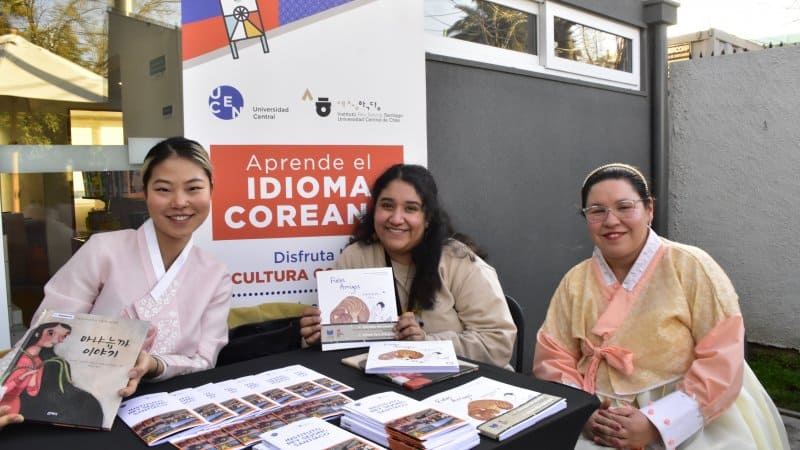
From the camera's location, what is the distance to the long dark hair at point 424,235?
2.62 meters

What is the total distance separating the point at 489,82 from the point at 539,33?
0.86m

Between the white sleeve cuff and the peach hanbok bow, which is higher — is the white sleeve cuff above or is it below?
below

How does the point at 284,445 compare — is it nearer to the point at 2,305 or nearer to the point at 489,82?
the point at 2,305

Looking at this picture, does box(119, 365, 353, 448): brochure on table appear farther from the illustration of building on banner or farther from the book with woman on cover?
the illustration of building on banner

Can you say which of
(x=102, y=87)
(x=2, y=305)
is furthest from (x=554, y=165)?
(x=2, y=305)

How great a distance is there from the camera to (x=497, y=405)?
1579mm

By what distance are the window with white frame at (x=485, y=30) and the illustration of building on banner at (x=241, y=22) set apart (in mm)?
1647

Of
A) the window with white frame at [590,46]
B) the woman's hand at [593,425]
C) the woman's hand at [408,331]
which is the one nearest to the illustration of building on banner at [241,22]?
the woman's hand at [408,331]

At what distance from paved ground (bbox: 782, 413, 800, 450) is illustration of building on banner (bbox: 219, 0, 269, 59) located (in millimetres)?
→ 3794

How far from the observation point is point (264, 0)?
Result: 2.73 metres

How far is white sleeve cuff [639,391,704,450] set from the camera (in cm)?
193

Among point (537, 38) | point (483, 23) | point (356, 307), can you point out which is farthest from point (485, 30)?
point (356, 307)

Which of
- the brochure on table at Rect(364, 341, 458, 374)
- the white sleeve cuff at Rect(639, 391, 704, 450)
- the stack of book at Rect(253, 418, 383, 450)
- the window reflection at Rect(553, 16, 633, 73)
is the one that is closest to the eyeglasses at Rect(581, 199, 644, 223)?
the white sleeve cuff at Rect(639, 391, 704, 450)

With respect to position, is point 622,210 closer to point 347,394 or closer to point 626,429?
point 626,429
